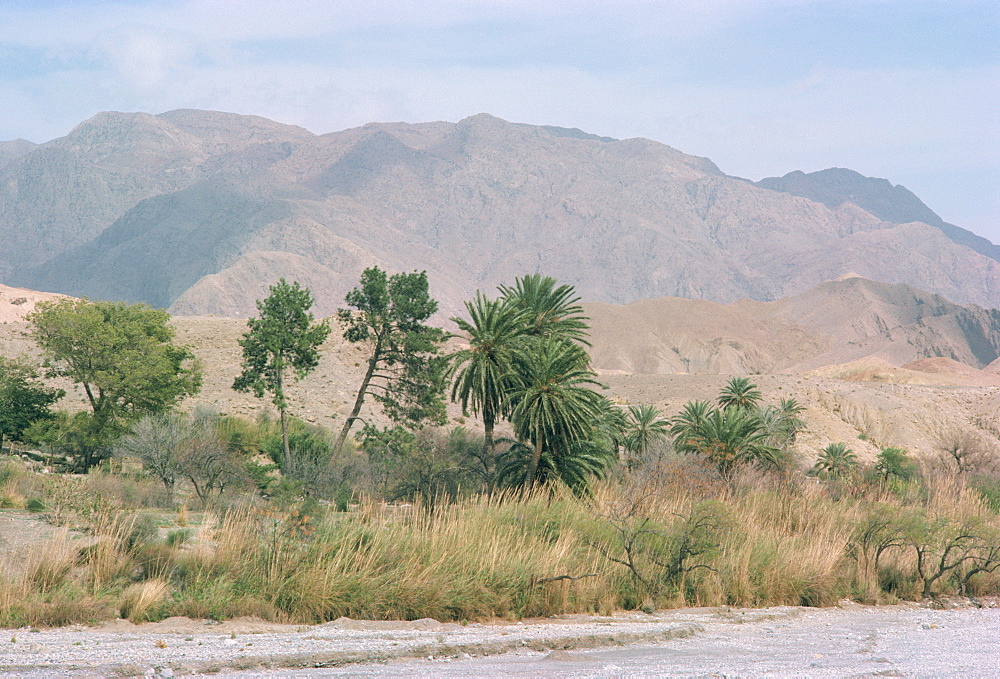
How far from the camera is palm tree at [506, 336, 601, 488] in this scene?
1992 centimetres

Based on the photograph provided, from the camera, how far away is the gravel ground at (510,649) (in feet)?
25.0

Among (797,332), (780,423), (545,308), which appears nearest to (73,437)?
(545,308)

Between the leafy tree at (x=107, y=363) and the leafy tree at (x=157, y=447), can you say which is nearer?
the leafy tree at (x=157, y=447)

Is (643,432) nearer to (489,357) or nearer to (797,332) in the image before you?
(489,357)

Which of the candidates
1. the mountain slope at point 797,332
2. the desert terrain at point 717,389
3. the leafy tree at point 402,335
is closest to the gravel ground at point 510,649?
the leafy tree at point 402,335

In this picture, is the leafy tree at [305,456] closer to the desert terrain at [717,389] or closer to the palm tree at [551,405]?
the palm tree at [551,405]

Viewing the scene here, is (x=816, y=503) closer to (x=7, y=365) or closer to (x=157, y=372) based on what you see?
(x=157, y=372)

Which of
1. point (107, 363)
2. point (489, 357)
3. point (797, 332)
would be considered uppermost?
point (797, 332)

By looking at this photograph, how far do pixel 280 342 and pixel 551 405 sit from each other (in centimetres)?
1383

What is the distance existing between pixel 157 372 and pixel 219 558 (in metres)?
23.6

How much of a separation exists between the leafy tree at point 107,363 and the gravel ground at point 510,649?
77.4ft

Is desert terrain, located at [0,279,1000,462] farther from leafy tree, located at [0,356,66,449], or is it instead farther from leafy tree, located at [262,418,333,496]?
leafy tree, located at [262,418,333,496]

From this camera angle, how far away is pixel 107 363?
3181 cm

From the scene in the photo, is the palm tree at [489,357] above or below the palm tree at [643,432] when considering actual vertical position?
above
